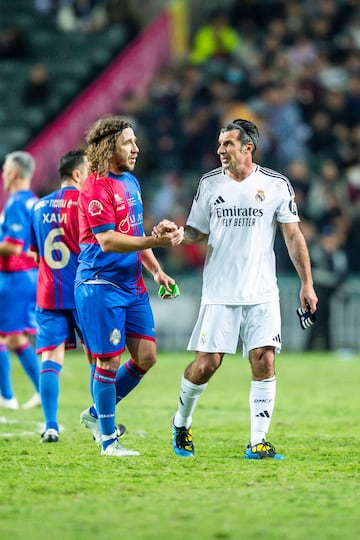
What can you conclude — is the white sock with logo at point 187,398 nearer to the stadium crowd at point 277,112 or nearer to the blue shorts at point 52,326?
the blue shorts at point 52,326

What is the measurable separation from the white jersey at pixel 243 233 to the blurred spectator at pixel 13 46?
17.6 m

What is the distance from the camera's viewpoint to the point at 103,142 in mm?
8125

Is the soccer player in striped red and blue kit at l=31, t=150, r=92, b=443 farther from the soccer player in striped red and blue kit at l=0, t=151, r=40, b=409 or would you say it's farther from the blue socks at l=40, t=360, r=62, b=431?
the soccer player in striped red and blue kit at l=0, t=151, r=40, b=409

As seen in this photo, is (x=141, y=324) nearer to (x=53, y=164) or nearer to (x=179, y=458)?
(x=179, y=458)

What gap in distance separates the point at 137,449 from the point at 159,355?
10422 millimetres

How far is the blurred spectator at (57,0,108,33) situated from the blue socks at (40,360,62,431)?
16569 mm

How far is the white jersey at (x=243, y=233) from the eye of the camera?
8.24m

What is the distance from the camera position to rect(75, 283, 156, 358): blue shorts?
26.3 feet

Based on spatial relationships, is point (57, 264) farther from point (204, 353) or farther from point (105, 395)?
point (204, 353)

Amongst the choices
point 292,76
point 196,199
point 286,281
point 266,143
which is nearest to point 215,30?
point 292,76

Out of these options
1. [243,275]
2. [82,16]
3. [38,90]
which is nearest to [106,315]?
[243,275]

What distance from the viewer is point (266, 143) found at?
20.6 m

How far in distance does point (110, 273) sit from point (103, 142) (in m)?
0.88

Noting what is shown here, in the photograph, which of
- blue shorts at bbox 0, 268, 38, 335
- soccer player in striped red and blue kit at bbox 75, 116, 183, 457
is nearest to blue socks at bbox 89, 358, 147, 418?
soccer player in striped red and blue kit at bbox 75, 116, 183, 457
